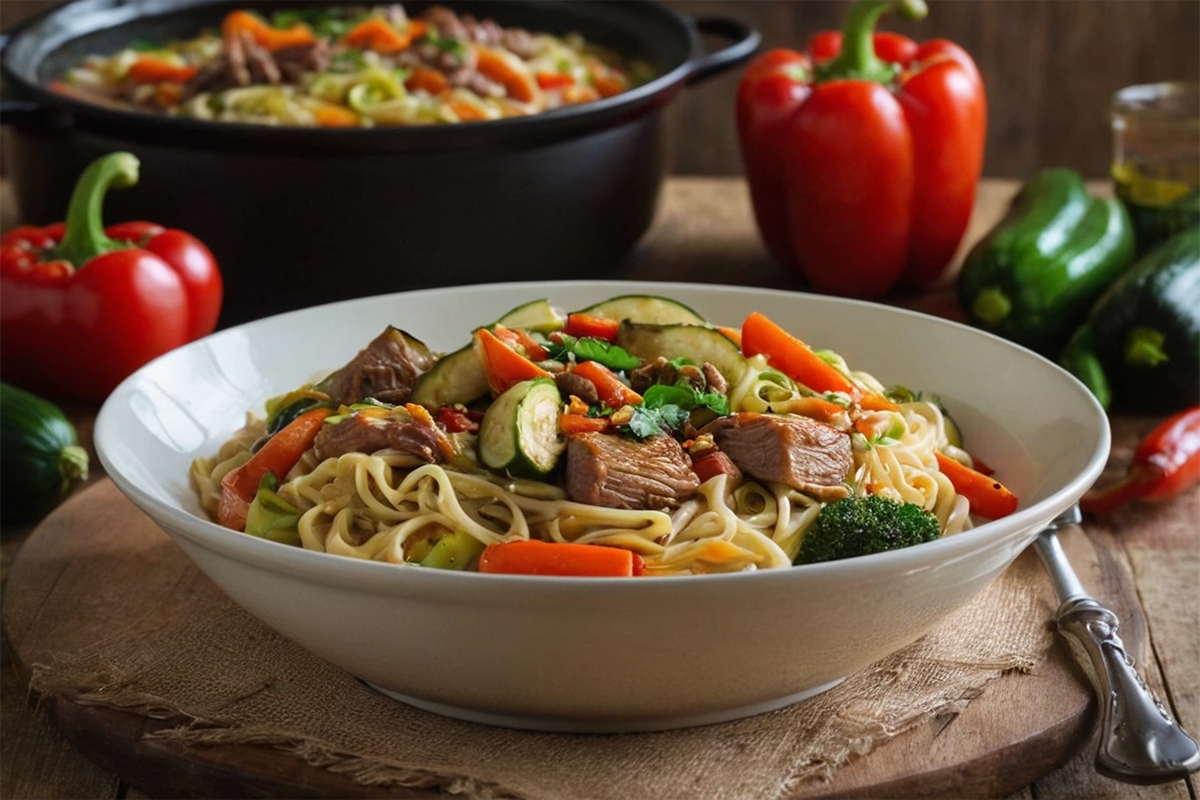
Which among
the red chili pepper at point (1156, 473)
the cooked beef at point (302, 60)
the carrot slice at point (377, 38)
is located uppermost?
the cooked beef at point (302, 60)

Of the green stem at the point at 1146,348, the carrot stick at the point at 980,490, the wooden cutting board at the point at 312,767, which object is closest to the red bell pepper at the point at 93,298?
the wooden cutting board at the point at 312,767

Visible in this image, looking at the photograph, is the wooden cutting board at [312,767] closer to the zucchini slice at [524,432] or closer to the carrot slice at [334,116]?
the zucchini slice at [524,432]

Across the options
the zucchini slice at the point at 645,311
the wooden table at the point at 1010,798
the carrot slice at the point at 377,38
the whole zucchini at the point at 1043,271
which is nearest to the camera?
the wooden table at the point at 1010,798

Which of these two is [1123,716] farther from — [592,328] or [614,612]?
[592,328]

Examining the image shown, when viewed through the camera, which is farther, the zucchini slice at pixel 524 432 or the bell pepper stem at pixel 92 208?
the bell pepper stem at pixel 92 208

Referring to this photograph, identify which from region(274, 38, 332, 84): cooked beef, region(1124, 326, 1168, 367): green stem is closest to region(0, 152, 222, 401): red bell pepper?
region(274, 38, 332, 84): cooked beef

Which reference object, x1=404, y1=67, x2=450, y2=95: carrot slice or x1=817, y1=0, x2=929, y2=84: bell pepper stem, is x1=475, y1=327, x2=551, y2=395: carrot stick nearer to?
x1=404, y1=67, x2=450, y2=95: carrot slice

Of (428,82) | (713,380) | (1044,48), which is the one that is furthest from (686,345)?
(1044,48)
